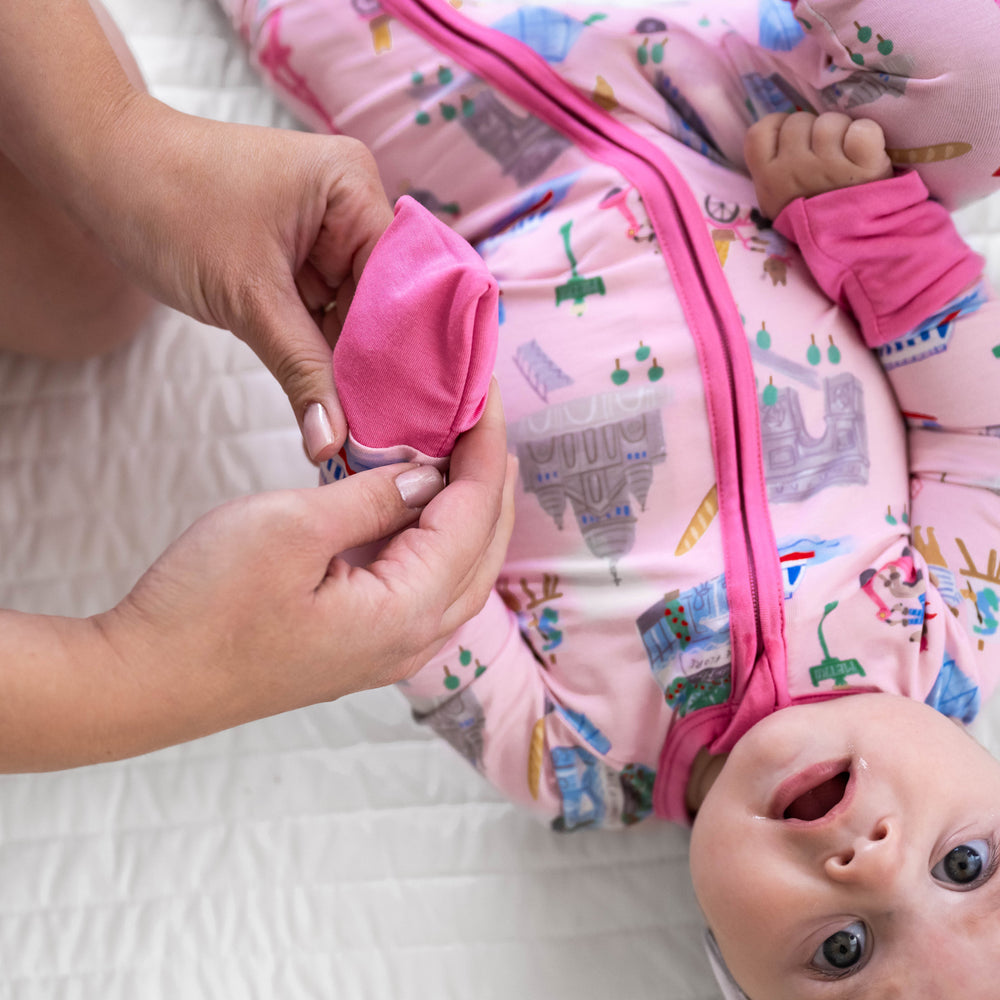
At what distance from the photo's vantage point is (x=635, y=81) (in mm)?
938

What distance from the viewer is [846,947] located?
74 cm

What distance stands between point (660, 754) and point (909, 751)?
24cm

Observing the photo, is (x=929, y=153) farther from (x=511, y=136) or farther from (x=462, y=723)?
(x=462, y=723)

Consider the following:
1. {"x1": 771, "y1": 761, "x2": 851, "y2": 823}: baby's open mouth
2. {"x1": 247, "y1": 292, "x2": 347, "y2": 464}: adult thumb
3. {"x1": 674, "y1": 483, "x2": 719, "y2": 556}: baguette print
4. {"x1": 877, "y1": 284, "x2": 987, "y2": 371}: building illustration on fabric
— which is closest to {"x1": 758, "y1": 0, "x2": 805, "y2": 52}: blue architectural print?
{"x1": 877, "y1": 284, "x2": 987, "y2": 371}: building illustration on fabric

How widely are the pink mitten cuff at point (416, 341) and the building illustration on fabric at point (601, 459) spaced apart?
223mm

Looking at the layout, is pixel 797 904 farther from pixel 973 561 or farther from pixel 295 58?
pixel 295 58

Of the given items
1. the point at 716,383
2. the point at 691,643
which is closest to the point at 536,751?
the point at 691,643

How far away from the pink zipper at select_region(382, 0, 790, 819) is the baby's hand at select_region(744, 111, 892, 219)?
77 millimetres

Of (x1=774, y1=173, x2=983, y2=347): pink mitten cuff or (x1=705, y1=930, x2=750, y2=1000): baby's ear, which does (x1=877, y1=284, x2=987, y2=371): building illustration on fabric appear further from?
(x1=705, y1=930, x2=750, y2=1000): baby's ear

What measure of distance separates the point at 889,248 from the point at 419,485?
519 millimetres

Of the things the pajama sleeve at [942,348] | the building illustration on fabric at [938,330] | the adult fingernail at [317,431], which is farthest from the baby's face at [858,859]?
the adult fingernail at [317,431]

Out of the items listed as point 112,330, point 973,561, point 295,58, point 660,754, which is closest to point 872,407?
point 973,561

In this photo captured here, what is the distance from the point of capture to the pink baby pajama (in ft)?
2.79

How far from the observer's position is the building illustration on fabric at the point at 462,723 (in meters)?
0.88
